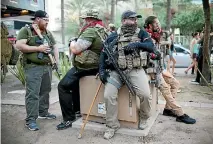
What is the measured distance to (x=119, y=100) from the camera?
14.6 feet

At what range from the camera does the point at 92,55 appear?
4492 mm

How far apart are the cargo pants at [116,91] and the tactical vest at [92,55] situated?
1.35 feet

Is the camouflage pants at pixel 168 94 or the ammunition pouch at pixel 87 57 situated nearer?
the ammunition pouch at pixel 87 57

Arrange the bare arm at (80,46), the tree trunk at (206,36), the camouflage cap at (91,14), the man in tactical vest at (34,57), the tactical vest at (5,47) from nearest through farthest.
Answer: the bare arm at (80,46) < the camouflage cap at (91,14) < the man in tactical vest at (34,57) < the tactical vest at (5,47) < the tree trunk at (206,36)

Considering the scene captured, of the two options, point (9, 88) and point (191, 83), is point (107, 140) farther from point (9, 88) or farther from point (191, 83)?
point (191, 83)

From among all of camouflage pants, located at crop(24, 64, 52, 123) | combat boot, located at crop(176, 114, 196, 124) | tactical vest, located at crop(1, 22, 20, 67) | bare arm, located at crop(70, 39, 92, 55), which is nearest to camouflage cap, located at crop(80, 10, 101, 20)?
bare arm, located at crop(70, 39, 92, 55)

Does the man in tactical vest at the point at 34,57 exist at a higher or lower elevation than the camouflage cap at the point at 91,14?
lower

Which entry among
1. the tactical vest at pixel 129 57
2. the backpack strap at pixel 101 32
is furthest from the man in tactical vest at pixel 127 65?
the backpack strap at pixel 101 32

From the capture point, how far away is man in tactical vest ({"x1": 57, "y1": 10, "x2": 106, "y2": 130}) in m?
4.39

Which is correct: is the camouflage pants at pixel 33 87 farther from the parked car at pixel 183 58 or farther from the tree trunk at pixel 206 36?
the parked car at pixel 183 58

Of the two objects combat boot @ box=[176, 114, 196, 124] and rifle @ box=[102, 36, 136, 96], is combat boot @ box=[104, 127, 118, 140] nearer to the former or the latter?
rifle @ box=[102, 36, 136, 96]

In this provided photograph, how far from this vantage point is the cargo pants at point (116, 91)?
13.6 ft

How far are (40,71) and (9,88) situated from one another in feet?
13.4

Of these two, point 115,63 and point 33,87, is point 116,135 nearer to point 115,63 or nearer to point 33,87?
point 115,63
